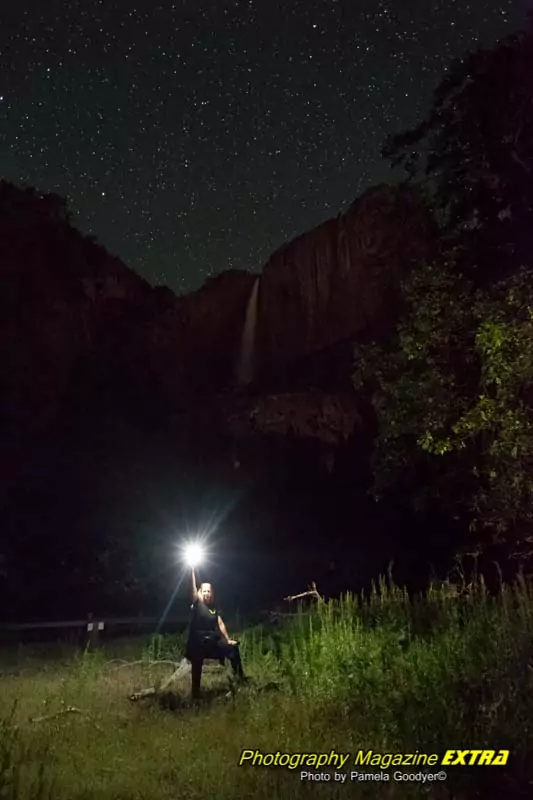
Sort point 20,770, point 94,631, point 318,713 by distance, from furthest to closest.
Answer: point 94,631
point 318,713
point 20,770

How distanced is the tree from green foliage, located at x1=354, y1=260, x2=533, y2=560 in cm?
77

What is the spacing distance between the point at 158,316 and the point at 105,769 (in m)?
25.0

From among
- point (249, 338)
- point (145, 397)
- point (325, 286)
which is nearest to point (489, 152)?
point (145, 397)

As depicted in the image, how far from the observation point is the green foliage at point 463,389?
8.91m

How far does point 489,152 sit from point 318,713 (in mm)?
7429

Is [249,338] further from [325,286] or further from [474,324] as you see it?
[474,324]

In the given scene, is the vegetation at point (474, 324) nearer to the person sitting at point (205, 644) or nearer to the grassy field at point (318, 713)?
the grassy field at point (318, 713)

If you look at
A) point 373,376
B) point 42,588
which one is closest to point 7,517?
point 42,588

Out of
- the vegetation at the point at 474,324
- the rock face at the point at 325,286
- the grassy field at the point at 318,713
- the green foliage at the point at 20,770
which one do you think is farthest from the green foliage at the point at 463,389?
the rock face at the point at 325,286

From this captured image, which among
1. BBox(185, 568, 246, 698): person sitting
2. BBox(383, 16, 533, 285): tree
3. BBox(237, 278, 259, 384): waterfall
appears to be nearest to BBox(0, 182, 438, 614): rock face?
BBox(237, 278, 259, 384): waterfall

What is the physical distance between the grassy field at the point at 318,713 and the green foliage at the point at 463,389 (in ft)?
5.70

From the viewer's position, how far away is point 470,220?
36.9ft

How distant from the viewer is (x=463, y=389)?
999cm

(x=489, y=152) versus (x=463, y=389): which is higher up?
(x=489, y=152)
